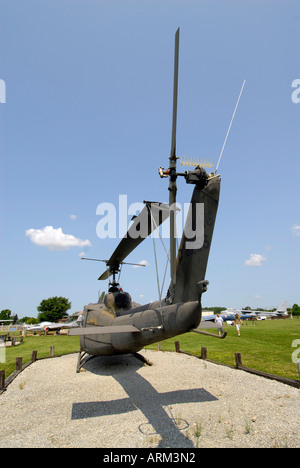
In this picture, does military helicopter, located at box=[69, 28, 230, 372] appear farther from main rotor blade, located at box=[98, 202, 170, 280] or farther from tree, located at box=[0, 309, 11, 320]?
tree, located at box=[0, 309, 11, 320]

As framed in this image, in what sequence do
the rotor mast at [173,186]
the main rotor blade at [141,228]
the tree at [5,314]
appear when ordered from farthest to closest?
1. the tree at [5,314]
2. the main rotor blade at [141,228]
3. the rotor mast at [173,186]

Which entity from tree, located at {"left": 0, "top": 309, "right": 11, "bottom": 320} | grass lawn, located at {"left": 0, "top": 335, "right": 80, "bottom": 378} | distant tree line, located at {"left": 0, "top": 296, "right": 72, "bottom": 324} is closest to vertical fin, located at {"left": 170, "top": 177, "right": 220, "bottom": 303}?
grass lawn, located at {"left": 0, "top": 335, "right": 80, "bottom": 378}

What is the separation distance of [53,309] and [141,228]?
6770 centimetres

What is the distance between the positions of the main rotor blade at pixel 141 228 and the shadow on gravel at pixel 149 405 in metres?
4.53

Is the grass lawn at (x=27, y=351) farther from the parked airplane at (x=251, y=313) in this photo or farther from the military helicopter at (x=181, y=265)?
the parked airplane at (x=251, y=313)

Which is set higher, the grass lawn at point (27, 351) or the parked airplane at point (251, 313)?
the grass lawn at point (27, 351)

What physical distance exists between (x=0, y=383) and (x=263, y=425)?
847 cm

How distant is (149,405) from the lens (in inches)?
278

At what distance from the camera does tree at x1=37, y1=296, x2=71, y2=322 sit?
2616 inches

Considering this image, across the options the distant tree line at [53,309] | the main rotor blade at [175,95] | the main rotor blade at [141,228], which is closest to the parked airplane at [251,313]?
the distant tree line at [53,309]

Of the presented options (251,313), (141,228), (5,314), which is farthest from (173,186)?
(5,314)

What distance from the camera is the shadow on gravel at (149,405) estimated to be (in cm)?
549

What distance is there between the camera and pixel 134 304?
1202 cm
